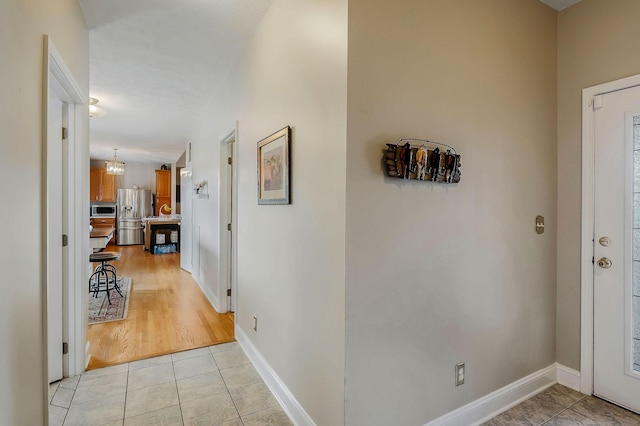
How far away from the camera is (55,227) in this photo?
2227 mm

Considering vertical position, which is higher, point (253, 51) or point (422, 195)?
point (253, 51)

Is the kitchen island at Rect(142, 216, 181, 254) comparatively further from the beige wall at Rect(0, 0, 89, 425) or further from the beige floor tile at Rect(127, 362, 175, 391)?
the beige wall at Rect(0, 0, 89, 425)

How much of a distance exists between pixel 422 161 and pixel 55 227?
242 cm

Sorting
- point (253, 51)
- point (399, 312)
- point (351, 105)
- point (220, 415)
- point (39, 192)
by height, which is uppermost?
point (253, 51)

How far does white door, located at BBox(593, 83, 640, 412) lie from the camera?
199 cm

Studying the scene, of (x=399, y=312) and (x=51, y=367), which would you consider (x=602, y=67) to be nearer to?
(x=399, y=312)

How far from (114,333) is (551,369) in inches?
147

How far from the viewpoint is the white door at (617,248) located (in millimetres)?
1985

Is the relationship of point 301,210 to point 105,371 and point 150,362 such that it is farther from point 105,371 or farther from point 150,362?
point 105,371

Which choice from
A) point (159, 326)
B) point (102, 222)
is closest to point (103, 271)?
point (159, 326)

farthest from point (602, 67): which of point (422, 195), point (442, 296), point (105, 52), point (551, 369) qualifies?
point (105, 52)

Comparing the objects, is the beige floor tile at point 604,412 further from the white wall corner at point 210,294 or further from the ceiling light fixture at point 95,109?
the ceiling light fixture at point 95,109

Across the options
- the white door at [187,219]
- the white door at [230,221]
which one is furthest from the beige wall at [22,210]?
the white door at [187,219]

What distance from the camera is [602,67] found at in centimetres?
212
